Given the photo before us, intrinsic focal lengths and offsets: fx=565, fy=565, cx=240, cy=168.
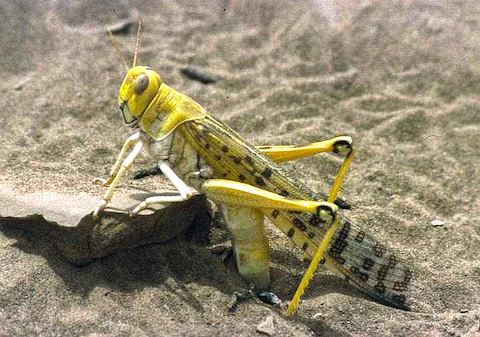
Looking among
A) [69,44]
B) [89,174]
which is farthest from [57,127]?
[69,44]

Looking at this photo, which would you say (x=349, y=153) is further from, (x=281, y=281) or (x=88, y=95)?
(x=88, y=95)

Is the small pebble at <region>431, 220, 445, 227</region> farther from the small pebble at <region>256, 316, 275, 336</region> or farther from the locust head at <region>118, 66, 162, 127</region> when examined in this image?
the locust head at <region>118, 66, 162, 127</region>

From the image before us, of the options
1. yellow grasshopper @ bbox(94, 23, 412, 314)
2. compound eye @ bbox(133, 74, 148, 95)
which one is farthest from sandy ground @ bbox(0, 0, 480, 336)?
compound eye @ bbox(133, 74, 148, 95)

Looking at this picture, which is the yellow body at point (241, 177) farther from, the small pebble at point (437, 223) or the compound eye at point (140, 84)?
the small pebble at point (437, 223)

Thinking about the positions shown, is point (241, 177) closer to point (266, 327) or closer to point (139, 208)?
point (139, 208)

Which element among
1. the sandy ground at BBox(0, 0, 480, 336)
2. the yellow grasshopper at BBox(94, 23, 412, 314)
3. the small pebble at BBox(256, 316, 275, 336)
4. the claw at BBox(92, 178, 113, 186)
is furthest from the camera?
the claw at BBox(92, 178, 113, 186)

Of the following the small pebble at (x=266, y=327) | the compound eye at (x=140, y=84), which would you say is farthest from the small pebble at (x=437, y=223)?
the compound eye at (x=140, y=84)

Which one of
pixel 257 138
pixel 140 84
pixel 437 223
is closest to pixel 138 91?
pixel 140 84
